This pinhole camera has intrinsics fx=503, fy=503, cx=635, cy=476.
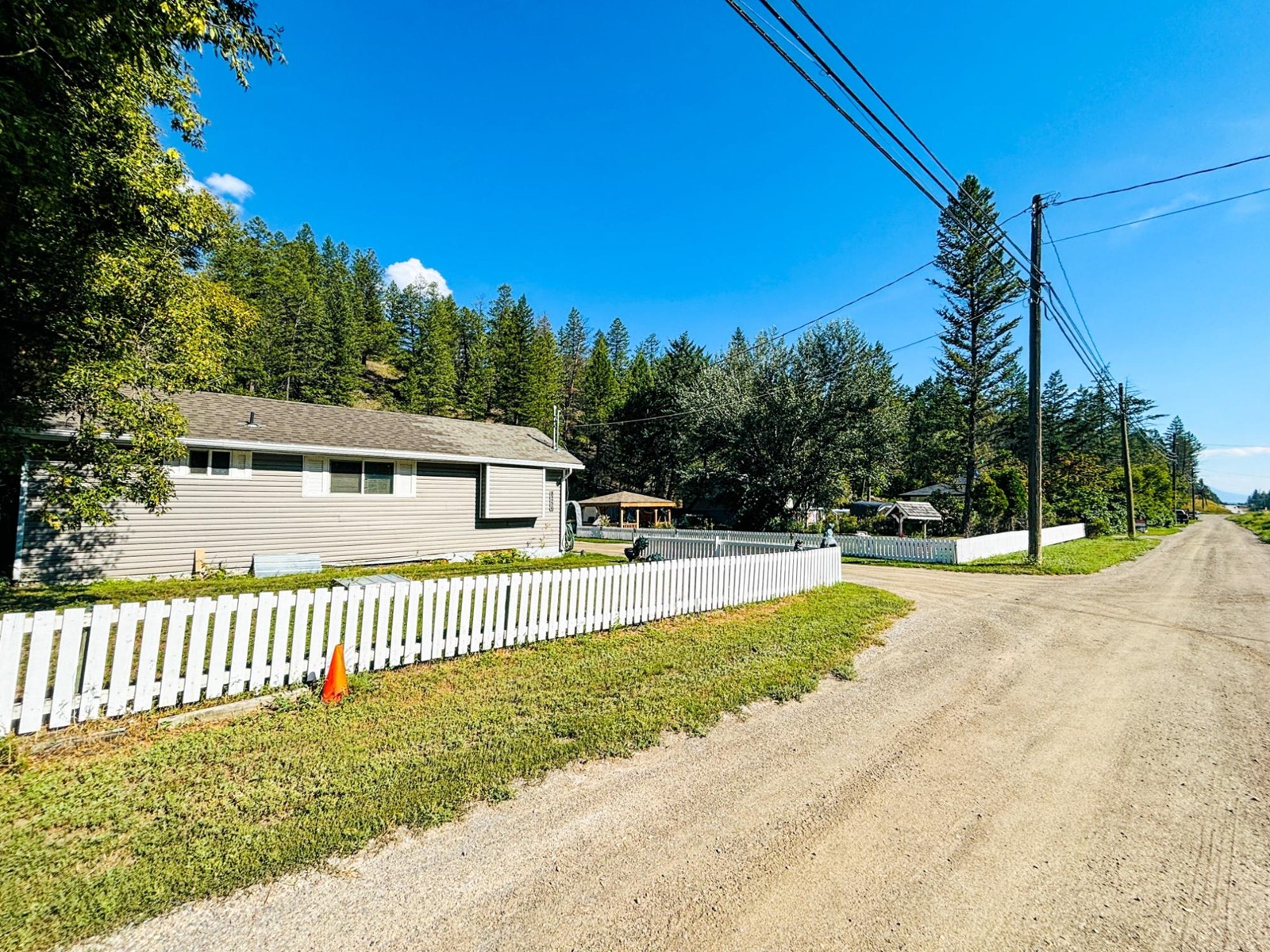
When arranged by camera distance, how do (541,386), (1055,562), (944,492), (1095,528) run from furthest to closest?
(541,386) < (944,492) < (1095,528) < (1055,562)

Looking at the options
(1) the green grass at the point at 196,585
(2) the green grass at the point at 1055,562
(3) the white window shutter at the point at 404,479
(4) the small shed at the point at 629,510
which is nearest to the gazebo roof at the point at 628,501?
(4) the small shed at the point at 629,510

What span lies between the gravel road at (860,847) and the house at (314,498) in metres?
11.4

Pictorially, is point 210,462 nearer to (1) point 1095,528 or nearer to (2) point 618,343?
(1) point 1095,528

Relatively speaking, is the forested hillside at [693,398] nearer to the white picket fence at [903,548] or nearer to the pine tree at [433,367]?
the pine tree at [433,367]

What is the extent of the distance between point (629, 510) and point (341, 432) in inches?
996

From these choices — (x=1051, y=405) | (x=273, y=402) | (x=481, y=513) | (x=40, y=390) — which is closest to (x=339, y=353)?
(x=273, y=402)

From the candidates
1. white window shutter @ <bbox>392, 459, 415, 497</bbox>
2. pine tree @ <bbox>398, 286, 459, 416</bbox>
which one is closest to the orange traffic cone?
white window shutter @ <bbox>392, 459, 415, 497</bbox>

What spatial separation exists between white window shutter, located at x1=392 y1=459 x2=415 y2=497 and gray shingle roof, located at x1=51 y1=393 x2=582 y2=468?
524mm

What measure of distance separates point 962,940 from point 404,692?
4.62m

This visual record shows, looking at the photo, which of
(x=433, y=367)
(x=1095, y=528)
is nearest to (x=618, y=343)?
(x=433, y=367)

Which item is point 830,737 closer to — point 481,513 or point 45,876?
point 45,876

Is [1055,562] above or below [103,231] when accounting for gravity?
below

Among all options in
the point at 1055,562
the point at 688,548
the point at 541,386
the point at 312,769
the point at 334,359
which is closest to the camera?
the point at 312,769

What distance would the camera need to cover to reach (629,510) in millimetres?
37844
